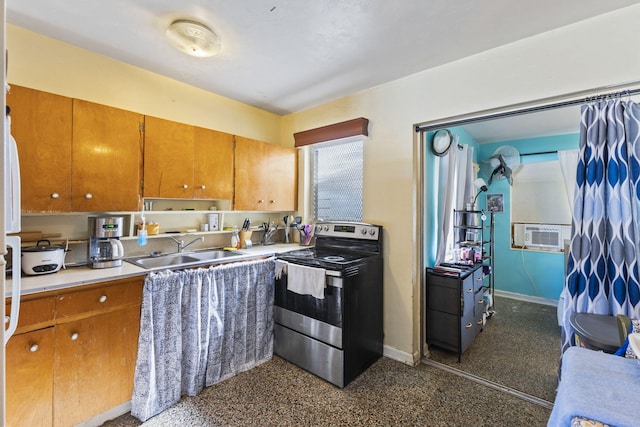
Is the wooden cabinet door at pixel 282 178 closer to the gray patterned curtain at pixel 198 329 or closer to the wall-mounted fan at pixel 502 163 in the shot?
the gray patterned curtain at pixel 198 329

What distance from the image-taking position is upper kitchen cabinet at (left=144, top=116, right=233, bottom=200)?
2186mm

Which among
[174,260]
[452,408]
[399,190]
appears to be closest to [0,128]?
[174,260]

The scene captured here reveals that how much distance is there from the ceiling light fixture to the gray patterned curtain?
156 centimetres

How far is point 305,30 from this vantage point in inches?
71.7

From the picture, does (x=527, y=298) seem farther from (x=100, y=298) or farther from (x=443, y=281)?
(x=100, y=298)

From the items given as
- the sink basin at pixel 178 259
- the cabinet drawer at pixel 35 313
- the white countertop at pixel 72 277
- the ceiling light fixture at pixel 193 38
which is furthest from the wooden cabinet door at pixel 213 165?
the cabinet drawer at pixel 35 313

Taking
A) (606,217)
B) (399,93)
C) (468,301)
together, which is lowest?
(468,301)

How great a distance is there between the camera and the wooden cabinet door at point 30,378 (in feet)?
4.64

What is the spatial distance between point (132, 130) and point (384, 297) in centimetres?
250

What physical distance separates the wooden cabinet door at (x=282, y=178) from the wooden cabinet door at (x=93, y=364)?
5.48ft

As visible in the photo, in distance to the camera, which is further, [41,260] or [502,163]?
[502,163]

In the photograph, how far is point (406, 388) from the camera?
2.10m

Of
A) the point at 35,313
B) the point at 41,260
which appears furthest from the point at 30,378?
the point at 41,260

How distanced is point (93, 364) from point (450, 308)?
2.66 m
